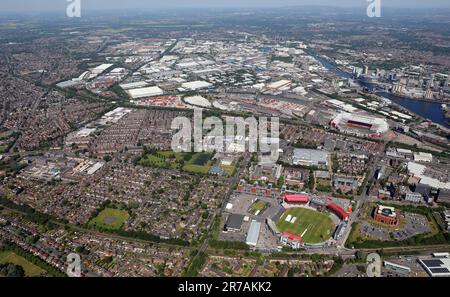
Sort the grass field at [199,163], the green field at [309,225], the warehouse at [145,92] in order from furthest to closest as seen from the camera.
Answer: the warehouse at [145,92] < the grass field at [199,163] < the green field at [309,225]

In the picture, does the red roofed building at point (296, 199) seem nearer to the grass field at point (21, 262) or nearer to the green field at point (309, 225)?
the green field at point (309, 225)

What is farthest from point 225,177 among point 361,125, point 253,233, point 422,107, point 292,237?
point 422,107

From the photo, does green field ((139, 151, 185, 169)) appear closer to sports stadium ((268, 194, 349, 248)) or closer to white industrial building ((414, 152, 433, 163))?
sports stadium ((268, 194, 349, 248))

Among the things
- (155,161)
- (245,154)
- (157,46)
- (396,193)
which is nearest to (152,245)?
(155,161)

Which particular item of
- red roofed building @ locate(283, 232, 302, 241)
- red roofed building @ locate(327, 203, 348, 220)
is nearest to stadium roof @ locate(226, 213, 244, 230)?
red roofed building @ locate(283, 232, 302, 241)

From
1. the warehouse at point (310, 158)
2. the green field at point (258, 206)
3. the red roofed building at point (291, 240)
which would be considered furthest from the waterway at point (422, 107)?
the red roofed building at point (291, 240)
